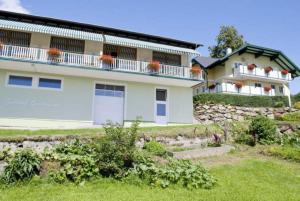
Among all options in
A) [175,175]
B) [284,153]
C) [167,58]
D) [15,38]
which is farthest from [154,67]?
[175,175]

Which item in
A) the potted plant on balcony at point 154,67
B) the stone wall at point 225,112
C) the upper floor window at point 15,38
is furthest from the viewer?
the stone wall at point 225,112

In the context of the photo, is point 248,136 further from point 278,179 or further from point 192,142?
point 278,179

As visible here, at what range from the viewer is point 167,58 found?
2256 cm

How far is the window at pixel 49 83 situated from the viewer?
60.4 ft

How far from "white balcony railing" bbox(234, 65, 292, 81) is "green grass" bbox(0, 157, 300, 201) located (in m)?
23.6

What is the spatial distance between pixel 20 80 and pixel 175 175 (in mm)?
14748

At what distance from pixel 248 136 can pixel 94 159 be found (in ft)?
31.7

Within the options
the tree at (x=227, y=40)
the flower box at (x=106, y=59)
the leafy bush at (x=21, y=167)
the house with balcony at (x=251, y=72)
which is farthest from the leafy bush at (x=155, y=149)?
the tree at (x=227, y=40)

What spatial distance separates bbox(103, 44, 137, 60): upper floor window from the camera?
21.0 metres

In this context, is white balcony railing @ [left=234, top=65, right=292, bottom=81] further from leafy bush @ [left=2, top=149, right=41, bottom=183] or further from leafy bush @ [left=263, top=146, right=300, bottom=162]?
leafy bush @ [left=2, top=149, right=41, bottom=183]

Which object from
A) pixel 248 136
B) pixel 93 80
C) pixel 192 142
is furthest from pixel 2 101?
pixel 248 136

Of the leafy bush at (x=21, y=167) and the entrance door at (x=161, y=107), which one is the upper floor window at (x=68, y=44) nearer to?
the entrance door at (x=161, y=107)

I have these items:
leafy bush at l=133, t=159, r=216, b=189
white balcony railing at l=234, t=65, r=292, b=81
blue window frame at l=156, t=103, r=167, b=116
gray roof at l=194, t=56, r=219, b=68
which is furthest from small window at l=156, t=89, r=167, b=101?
gray roof at l=194, t=56, r=219, b=68

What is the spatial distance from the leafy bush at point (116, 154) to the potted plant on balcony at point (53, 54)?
1132cm
